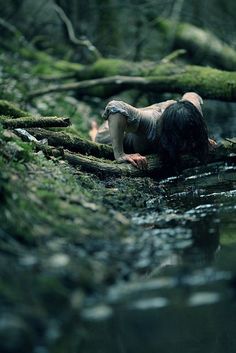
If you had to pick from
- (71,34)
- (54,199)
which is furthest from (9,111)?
(71,34)

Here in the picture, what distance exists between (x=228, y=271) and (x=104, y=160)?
122 inches

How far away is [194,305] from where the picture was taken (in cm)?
308

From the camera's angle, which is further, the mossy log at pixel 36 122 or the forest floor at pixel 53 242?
the mossy log at pixel 36 122

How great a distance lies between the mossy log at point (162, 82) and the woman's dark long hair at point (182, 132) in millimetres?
2199

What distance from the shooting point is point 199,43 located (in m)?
12.1

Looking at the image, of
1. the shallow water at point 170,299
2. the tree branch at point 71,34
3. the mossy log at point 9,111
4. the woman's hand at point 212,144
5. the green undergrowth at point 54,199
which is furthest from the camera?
the tree branch at point 71,34

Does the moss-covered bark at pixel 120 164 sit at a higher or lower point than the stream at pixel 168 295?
lower

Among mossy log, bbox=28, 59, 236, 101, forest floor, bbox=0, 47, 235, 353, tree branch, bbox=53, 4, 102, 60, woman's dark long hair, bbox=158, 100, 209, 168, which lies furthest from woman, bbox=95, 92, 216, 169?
tree branch, bbox=53, 4, 102, 60

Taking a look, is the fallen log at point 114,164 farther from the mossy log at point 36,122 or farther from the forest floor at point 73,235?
the mossy log at point 36,122

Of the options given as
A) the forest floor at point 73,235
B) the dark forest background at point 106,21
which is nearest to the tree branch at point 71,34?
the dark forest background at point 106,21

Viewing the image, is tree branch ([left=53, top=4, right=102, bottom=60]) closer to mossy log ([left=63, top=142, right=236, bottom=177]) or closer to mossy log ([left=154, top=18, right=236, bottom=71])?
mossy log ([left=154, top=18, right=236, bottom=71])

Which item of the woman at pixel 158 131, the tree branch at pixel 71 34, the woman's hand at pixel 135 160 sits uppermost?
the woman at pixel 158 131

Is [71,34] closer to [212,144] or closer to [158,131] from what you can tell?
[212,144]

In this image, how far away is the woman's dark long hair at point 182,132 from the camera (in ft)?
20.3
